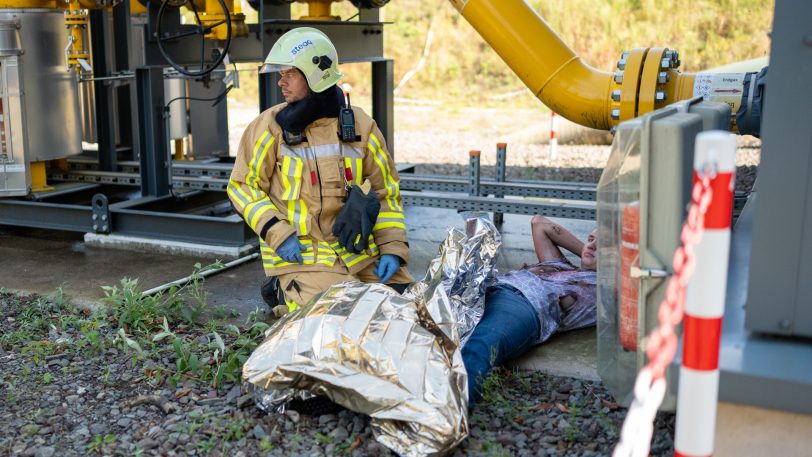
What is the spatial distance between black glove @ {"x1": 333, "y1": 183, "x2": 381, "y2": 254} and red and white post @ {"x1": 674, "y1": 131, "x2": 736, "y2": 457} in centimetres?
219

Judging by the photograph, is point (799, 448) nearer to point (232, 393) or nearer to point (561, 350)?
point (561, 350)

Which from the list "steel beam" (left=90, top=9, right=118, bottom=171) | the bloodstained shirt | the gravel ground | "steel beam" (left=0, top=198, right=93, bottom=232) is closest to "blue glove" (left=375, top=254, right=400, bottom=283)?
the bloodstained shirt

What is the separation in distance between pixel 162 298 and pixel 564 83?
2.48 meters

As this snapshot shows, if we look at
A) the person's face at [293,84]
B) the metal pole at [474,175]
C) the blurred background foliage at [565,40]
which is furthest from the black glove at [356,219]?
the blurred background foliage at [565,40]

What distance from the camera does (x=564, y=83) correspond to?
16.3 feet

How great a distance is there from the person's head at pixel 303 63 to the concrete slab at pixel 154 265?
3.96 feet

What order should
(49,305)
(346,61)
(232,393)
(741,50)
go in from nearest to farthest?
(232,393) → (49,305) → (346,61) → (741,50)

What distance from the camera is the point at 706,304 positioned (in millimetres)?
1990

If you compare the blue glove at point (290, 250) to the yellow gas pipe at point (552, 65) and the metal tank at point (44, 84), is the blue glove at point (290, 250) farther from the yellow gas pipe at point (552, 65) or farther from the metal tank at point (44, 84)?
the metal tank at point (44, 84)

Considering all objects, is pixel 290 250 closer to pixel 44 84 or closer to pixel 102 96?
pixel 44 84

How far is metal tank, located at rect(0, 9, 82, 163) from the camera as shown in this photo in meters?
6.23

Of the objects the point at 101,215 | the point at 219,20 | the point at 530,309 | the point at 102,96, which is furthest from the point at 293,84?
the point at 102,96

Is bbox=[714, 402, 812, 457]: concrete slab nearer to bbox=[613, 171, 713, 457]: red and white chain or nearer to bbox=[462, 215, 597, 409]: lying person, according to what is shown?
bbox=[613, 171, 713, 457]: red and white chain

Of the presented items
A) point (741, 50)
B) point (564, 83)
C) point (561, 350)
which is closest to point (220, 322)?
point (561, 350)
